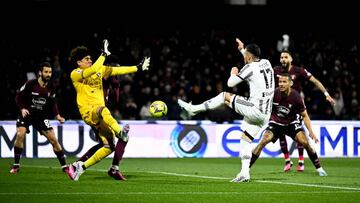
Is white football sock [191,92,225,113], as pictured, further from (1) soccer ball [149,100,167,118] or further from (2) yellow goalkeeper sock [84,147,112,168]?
(2) yellow goalkeeper sock [84,147,112,168]

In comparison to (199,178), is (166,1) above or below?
above

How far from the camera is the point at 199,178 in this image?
15.3m

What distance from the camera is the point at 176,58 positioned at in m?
31.3

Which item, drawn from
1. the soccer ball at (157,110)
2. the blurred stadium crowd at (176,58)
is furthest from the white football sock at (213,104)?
the blurred stadium crowd at (176,58)

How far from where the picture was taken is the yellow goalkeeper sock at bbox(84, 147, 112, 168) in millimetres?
14594

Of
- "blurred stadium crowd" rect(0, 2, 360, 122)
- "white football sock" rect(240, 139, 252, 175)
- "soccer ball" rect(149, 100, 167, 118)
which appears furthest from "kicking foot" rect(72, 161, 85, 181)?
"blurred stadium crowd" rect(0, 2, 360, 122)

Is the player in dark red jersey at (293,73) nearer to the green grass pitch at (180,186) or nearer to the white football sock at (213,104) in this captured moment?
the green grass pitch at (180,186)

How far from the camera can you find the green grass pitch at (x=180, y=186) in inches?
449

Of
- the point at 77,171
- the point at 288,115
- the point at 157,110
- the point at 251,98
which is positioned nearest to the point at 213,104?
the point at 251,98

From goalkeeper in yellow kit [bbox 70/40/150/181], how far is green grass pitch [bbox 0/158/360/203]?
0.43 metres

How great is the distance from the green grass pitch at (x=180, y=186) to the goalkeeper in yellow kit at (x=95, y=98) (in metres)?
0.43

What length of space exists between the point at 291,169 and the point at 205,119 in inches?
355

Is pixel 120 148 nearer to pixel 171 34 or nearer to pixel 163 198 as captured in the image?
pixel 163 198

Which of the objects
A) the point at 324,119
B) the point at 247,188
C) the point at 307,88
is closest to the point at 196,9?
the point at 307,88
